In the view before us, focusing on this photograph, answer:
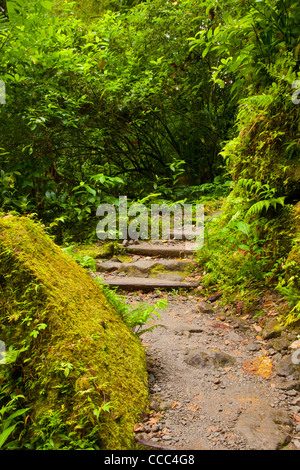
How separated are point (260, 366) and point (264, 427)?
0.80 metres

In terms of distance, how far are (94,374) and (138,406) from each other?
0.41 m

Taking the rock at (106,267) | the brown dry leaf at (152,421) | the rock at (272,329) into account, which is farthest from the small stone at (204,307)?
the brown dry leaf at (152,421)

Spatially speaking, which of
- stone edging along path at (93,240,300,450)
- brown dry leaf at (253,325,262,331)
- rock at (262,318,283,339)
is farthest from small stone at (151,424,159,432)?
brown dry leaf at (253,325,262,331)

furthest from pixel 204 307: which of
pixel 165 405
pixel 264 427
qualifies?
pixel 264 427

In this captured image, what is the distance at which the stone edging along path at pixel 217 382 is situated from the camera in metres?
1.75

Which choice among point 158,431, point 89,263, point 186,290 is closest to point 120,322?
point 89,263

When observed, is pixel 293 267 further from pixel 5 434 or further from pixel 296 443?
pixel 5 434

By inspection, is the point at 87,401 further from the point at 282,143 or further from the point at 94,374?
the point at 282,143

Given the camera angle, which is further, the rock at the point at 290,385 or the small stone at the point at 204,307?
the small stone at the point at 204,307

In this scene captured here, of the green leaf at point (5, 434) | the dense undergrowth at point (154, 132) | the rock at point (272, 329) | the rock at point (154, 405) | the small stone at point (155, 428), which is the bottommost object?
the rock at point (154, 405)

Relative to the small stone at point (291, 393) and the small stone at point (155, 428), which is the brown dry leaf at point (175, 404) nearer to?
the small stone at point (155, 428)

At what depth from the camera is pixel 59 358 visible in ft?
5.41

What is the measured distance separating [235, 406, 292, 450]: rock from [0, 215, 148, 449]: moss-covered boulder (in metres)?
0.59

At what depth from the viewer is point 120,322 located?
2.45 metres
